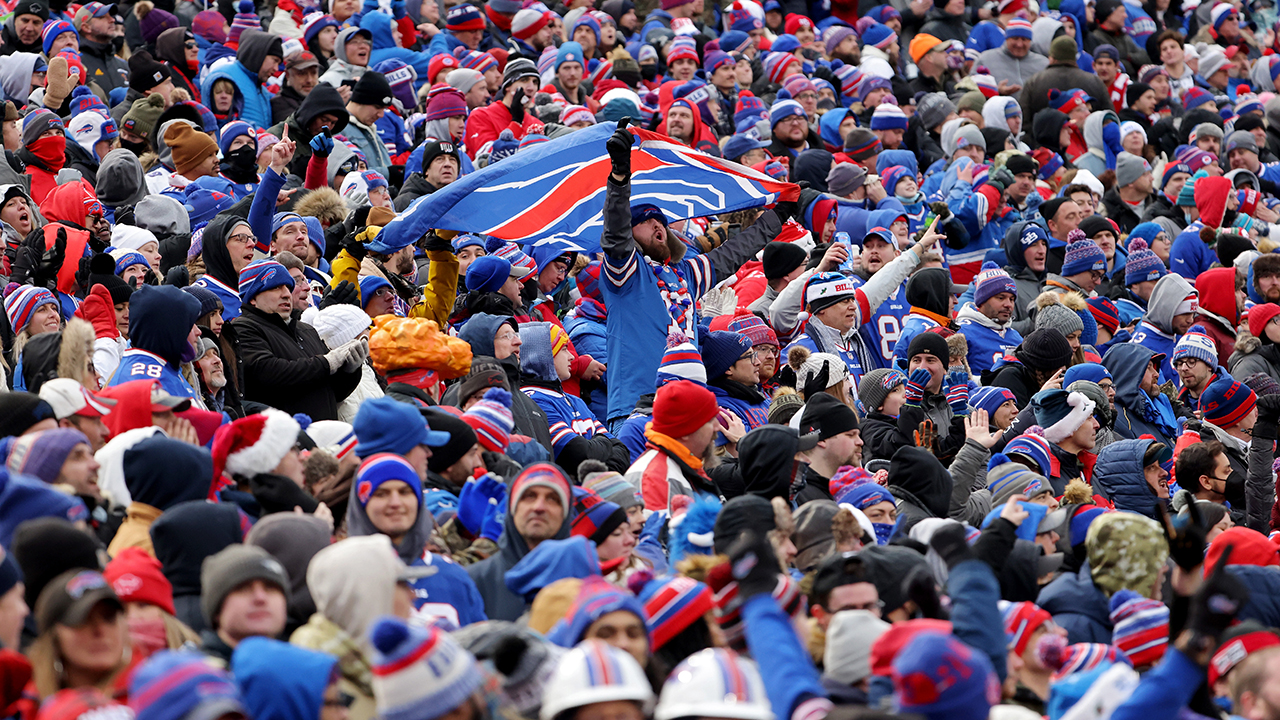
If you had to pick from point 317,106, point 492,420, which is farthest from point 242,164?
point 492,420

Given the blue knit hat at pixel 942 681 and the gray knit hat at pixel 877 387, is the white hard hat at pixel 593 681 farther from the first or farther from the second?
the gray knit hat at pixel 877 387

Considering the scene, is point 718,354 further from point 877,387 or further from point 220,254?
point 220,254

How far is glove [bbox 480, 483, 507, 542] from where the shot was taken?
235 inches

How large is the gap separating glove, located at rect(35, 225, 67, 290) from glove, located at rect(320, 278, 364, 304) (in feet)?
4.50

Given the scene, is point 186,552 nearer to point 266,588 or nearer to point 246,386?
point 266,588

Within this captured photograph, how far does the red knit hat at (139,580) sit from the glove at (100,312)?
3.19 meters

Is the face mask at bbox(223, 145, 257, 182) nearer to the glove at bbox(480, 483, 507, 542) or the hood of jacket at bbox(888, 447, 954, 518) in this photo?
the glove at bbox(480, 483, 507, 542)

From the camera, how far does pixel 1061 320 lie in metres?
10.3

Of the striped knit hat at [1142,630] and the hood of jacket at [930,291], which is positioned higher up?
the striped knit hat at [1142,630]


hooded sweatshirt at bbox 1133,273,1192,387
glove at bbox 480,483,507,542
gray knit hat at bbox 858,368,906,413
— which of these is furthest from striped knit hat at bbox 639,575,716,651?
hooded sweatshirt at bbox 1133,273,1192,387

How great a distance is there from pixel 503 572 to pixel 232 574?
1.35 m

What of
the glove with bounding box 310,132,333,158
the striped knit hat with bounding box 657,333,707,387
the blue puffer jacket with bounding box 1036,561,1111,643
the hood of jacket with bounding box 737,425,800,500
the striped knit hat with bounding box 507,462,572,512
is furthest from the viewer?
the glove with bounding box 310,132,333,158

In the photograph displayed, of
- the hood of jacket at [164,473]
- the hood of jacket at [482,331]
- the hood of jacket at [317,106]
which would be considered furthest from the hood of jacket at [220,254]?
the hood of jacket at [164,473]

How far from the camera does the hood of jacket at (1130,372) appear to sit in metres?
9.88
